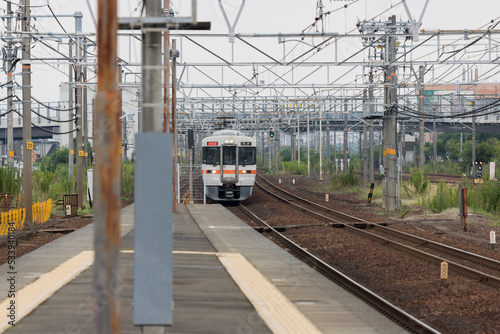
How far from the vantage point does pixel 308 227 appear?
1964 cm

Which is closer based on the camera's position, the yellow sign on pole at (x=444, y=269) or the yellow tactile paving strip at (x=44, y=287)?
the yellow tactile paving strip at (x=44, y=287)

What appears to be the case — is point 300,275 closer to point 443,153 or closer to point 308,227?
point 308,227

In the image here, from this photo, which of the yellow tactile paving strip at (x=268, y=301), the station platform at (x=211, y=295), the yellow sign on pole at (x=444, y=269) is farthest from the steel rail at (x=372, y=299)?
the yellow tactile paving strip at (x=268, y=301)

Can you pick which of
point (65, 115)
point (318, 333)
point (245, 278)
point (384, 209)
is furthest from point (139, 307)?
point (65, 115)

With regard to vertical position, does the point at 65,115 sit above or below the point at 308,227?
above

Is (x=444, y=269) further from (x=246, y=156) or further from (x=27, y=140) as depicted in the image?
(x=246, y=156)

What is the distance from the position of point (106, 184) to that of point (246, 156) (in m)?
23.6

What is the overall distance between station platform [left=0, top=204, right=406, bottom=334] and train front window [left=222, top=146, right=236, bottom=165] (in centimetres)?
1341

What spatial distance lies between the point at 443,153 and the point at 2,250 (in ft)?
273

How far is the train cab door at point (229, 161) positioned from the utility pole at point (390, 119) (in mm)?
6759

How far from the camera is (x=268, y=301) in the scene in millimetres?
8258

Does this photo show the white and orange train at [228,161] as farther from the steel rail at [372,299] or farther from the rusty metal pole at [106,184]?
the rusty metal pole at [106,184]

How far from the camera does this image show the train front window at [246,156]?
27.5 metres

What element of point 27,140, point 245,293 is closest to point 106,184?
point 245,293
